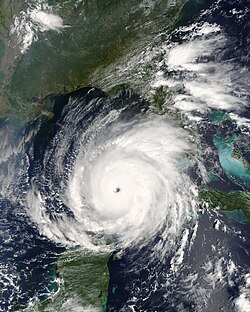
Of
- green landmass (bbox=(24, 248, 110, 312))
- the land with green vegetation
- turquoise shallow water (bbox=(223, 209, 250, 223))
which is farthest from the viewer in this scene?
green landmass (bbox=(24, 248, 110, 312))

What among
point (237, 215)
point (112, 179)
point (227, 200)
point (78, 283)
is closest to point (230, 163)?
point (227, 200)

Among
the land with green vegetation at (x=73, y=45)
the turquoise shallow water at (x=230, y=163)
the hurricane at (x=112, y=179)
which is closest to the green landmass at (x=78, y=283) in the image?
the hurricane at (x=112, y=179)

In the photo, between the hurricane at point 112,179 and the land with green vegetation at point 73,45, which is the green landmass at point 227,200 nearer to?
the hurricane at point 112,179

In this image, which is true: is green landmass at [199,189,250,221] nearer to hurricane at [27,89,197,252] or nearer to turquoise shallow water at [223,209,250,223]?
turquoise shallow water at [223,209,250,223]

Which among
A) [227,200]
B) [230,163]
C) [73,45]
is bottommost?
[227,200]

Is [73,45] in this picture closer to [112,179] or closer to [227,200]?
[112,179]

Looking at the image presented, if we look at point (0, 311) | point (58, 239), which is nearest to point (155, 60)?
point (58, 239)

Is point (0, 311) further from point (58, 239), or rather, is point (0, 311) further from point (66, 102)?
point (66, 102)

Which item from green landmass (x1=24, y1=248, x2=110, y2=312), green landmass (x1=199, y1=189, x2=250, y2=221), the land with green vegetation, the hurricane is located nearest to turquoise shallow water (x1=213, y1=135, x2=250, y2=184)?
green landmass (x1=199, y1=189, x2=250, y2=221)
